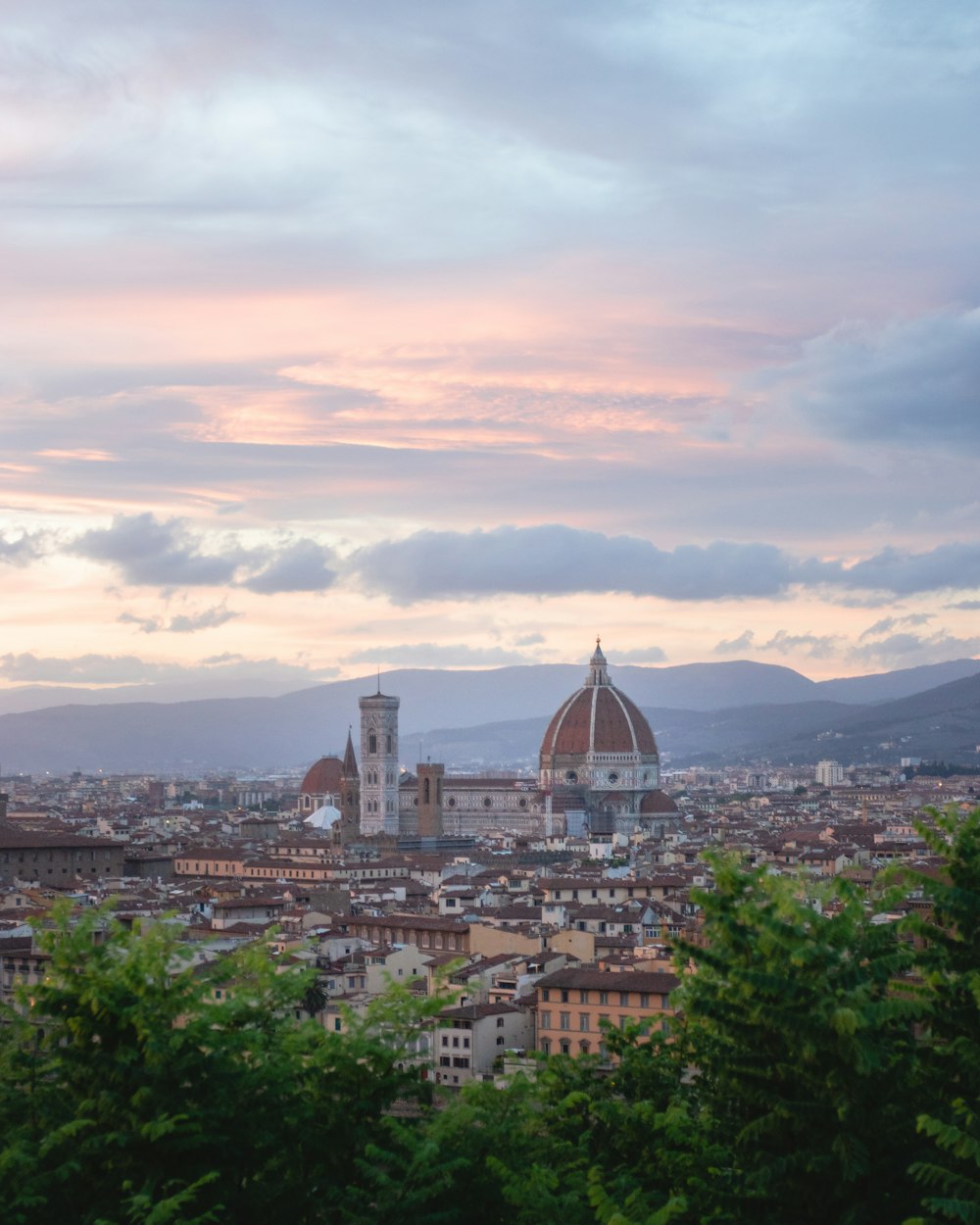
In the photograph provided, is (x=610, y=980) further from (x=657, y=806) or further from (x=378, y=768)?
(x=657, y=806)

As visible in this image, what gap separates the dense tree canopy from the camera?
1351 cm

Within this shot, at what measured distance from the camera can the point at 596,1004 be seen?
40.0 m

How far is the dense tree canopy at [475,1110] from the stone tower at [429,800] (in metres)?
104

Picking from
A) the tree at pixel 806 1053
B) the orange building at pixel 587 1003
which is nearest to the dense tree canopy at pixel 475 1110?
Result: the tree at pixel 806 1053

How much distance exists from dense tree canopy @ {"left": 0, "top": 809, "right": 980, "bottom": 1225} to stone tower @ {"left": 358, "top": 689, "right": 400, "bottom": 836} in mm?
106443

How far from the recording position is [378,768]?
12256 cm

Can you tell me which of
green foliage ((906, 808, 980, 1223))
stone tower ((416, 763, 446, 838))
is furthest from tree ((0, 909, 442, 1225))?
stone tower ((416, 763, 446, 838))

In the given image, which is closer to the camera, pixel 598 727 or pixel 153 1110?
pixel 153 1110

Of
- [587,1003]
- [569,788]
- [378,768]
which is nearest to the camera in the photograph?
[587,1003]

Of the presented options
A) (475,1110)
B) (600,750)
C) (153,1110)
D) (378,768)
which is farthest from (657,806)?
(153,1110)

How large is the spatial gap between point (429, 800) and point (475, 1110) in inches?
4173

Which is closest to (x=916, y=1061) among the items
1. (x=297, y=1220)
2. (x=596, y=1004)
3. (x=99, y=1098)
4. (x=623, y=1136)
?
(x=623, y=1136)

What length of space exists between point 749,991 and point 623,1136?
166 inches

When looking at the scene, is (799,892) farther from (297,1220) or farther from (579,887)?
(579,887)
